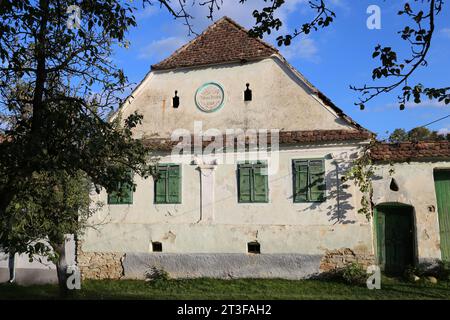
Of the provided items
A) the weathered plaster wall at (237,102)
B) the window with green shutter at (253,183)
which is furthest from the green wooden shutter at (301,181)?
the weathered plaster wall at (237,102)

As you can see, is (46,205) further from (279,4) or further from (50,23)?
(279,4)

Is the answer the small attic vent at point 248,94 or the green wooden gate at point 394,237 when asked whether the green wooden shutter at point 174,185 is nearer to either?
the small attic vent at point 248,94

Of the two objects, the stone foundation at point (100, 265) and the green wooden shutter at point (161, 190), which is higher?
the green wooden shutter at point (161, 190)

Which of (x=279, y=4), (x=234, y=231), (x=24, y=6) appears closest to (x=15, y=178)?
(x=24, y=6)

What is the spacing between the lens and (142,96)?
13297mm

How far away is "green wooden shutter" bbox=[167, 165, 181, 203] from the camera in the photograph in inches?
488

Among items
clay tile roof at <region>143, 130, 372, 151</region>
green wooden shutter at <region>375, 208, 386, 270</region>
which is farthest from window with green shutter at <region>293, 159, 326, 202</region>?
green wooden shutter at <region>375, 208, 386, 270</region>

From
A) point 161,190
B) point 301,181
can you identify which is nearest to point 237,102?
point 301,181

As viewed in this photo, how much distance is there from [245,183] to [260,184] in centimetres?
43

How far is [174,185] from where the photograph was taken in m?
12.5

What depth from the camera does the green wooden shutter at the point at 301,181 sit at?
37.7 feet

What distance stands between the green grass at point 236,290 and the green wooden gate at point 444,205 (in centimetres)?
115

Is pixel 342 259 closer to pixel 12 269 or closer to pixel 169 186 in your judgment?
pixel 169 186

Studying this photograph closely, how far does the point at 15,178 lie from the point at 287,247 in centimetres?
821
